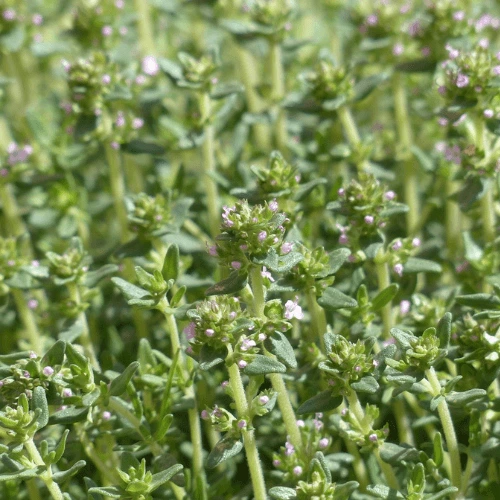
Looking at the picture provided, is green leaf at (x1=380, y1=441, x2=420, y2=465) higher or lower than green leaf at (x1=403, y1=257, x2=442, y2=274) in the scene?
lower

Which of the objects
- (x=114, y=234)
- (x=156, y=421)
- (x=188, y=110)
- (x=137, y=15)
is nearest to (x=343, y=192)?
(x=156, y=421)

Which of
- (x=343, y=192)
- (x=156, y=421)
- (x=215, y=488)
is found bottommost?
(x=215, y=488)

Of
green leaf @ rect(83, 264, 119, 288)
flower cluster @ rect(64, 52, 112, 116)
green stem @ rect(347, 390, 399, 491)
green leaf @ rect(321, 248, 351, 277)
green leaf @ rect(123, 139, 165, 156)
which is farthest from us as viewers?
green leaf @ rect(123, 139, 165, 156)

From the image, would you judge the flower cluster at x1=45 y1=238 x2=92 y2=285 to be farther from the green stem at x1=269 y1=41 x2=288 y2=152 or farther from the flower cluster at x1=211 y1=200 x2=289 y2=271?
the green stem at x1=269 y1=41 x2=288 y2=152

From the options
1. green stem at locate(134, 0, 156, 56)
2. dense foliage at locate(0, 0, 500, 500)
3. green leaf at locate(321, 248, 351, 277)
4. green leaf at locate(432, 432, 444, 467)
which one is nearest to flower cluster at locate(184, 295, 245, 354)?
dense foliage at locate(0, 0, 500, 500)

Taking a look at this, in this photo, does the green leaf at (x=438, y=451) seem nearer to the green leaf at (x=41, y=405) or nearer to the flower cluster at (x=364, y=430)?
the flower cluster at (x=364, y=430)

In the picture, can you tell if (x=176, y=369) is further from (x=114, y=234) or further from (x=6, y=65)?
(x=6, y=65)
